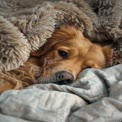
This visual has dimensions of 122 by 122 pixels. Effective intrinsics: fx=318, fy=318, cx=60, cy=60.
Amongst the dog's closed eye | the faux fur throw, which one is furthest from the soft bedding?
the dog's closed eye

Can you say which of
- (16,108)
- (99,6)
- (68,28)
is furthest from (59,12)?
(16,108)

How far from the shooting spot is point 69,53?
57.8 inches

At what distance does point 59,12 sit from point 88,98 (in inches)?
21.0

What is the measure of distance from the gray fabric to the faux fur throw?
25 centimetres

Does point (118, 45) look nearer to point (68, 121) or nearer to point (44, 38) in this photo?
point (44, 38)

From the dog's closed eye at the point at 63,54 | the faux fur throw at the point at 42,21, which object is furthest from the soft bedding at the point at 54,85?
the dog's closed eye at the point at 63,54

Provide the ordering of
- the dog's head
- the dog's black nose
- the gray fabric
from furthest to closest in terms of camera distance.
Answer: the dog's head → the dog's black nose → the gray fabric

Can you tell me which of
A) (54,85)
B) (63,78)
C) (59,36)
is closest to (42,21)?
(59,36)

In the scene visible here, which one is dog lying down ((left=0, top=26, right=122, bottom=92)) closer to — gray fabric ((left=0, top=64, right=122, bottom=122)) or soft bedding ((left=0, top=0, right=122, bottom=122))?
soft bedding ((left=0, top=0, right=122, bottom=122))

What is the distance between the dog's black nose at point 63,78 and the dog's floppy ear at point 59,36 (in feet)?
0.75

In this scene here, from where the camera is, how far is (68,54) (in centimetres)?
147

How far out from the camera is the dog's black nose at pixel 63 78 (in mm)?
1229

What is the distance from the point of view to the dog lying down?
1.29 meters

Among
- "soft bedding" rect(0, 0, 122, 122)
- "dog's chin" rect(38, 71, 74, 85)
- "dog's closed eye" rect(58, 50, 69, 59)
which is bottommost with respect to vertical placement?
"dog's chin" rect(38, 71, 74, 85)
